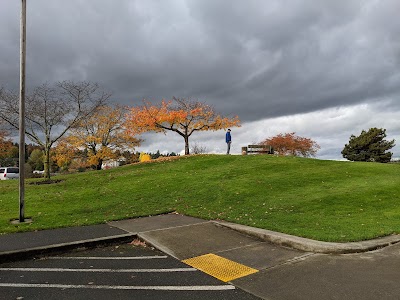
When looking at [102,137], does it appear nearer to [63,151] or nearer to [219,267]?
[63,151]

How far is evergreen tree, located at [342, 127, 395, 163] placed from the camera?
49844mm

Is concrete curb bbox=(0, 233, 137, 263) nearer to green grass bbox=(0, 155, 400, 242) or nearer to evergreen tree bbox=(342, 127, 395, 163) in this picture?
green grass bbox=(0, 155, 400, 242)

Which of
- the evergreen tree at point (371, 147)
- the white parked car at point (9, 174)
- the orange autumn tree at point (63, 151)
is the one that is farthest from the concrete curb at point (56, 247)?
the evergreen tree at point (371, 147)

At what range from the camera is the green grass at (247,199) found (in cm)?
875

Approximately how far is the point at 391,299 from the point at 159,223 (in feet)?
20.6

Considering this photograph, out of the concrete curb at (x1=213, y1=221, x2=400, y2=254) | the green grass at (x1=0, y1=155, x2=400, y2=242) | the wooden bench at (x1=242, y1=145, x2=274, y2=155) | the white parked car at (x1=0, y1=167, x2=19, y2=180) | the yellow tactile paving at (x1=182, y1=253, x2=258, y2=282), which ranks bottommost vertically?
the yellow tactile paving at (x1=182, y1=253, x2=258, y2=282)

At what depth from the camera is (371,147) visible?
50.6 metres

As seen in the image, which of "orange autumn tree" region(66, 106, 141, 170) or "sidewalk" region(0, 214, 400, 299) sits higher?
"orange autumn tree" region(66, 106, 141, 170)

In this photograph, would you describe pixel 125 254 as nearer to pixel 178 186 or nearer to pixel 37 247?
pixel 37 247

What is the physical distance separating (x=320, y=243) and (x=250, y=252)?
4.54ft

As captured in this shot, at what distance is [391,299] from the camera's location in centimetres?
411

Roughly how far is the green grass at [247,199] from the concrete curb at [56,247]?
2.19 meters

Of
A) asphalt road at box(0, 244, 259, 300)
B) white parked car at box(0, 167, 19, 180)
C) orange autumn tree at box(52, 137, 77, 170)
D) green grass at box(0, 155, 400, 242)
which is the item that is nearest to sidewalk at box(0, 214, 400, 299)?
asphalt road at box(0, 244, 259, 300)

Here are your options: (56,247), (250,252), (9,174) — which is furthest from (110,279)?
(9,174)
